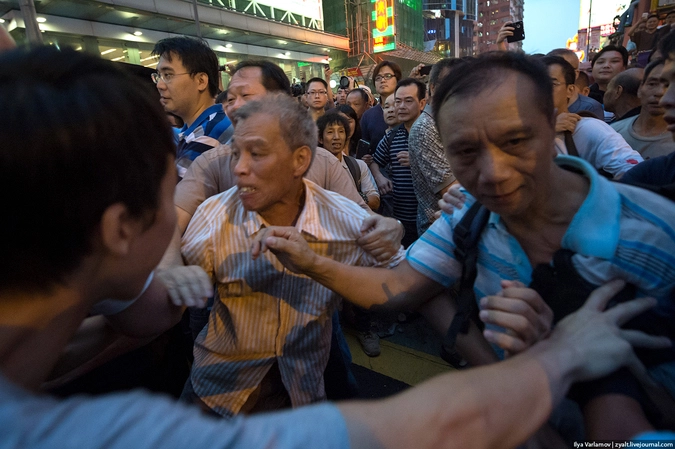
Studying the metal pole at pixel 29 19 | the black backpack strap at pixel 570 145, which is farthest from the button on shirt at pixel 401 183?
the metal pole at pixel 29 19

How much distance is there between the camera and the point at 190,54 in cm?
292

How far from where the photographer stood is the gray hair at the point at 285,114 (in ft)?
6.19

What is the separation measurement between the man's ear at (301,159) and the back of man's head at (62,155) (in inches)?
44.5

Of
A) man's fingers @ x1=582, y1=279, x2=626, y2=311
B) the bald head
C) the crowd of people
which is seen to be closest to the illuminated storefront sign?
the bald head

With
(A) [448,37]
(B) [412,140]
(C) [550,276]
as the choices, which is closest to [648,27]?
(B) [412,140]

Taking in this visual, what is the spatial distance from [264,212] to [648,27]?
8831mm

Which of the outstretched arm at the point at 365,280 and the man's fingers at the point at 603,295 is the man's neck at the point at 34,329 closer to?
the outstretched arm at the point at 365,280

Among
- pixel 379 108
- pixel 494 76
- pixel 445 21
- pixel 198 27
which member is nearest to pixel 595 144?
pixel 494 76

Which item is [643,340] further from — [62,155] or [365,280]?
[62,155]

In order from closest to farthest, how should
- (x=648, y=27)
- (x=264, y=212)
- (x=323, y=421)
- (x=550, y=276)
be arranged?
(x=323, y=421)
(x=550, y=276)
(x=264, y=212)
(x=648, y=27)

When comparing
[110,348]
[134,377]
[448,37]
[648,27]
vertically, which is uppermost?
[448,37]

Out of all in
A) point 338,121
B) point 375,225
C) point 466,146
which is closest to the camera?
point 466,146

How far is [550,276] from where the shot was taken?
115 cm

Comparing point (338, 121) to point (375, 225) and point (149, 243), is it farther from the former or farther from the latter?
point (149, 243)
